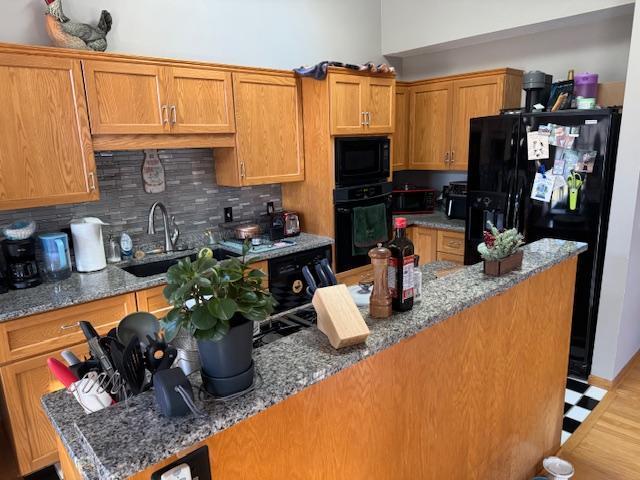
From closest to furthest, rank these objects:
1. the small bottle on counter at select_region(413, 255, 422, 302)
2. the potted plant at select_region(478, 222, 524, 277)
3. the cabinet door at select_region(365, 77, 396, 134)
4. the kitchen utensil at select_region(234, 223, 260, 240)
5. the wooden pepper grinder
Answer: the wooden pepper grinder
the small bottle on counter at select_region(413, 255, 422, 302)
the potted plant at select_region(478, 222, 524, 277)
the kitchen utensil at select_region(234, 223, 260, 240)
the cabinet door at select_region(365, 77, 396, 134)

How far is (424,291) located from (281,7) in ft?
9.44

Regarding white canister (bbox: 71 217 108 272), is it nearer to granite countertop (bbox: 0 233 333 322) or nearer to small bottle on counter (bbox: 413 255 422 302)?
granite countertop (bbox: 0 233 333 322)

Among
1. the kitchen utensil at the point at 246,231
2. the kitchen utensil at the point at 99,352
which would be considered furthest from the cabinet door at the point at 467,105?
the kitchen utensil at the point at 99,352

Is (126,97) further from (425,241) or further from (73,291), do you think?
(425,241)

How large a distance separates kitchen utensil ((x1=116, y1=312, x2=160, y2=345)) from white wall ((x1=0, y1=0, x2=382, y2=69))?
211cm

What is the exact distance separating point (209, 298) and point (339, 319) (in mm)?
389

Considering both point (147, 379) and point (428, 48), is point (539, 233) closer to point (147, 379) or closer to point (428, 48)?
point (428, 48)

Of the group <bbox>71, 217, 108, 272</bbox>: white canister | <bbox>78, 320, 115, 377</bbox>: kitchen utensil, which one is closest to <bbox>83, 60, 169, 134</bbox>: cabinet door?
<bbox>71, 217, 108, 272</bbox>: white canister

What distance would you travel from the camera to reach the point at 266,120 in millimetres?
3166

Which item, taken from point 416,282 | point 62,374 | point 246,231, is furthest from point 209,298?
point 246,231

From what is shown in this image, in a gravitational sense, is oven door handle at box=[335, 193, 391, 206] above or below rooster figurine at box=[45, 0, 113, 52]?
below

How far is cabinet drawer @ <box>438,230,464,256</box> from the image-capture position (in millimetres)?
3823

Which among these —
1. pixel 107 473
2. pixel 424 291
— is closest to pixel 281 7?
pixel 424 291

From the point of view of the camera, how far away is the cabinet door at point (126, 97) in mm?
2404
